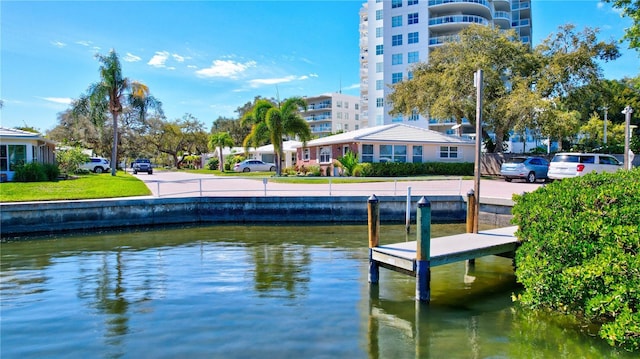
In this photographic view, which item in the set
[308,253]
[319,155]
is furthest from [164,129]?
[308,253]

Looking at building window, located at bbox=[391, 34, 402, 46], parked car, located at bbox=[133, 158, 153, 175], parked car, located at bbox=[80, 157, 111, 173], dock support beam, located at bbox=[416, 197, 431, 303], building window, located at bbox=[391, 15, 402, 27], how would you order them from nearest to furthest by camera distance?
dock support beam, located at bbox=[416, 197, 431, 303]
parked car, located at bbox=[80, 157, 111, 173]
parked car, located at bbox=[133, 158, 153, 175]
building window, located at bbox=[391, 15, 402, 27]
building window, located at bbox=[391, 34, 402, 46]

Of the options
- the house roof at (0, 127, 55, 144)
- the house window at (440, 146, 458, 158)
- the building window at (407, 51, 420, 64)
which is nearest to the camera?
the house roof at (0, 127, 55, 144)

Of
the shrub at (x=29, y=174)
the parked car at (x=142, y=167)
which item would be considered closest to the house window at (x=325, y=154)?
the parked car at (x=142, y=167)

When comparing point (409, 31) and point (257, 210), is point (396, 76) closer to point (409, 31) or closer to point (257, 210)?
point (409, 31)

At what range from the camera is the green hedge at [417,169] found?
30.9 m

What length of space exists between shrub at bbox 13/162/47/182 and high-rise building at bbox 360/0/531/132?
41.3 metres

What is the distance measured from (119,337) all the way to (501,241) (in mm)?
7013

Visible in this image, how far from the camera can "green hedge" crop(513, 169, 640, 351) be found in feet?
17.9

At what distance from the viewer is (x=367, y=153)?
32750mm

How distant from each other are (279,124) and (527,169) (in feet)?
57.2

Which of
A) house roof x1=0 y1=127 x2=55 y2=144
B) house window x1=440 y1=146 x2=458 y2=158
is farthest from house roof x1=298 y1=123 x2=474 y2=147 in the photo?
house roof x1=0 y1=127 x2=55 y2=144

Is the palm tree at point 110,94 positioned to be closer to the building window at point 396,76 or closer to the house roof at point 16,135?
the house roof at point 16,135

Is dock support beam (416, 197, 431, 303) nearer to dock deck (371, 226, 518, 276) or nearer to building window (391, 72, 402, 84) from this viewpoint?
dock deck (371, 226, 518, 276)

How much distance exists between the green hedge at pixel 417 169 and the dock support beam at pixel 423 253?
22849mm
